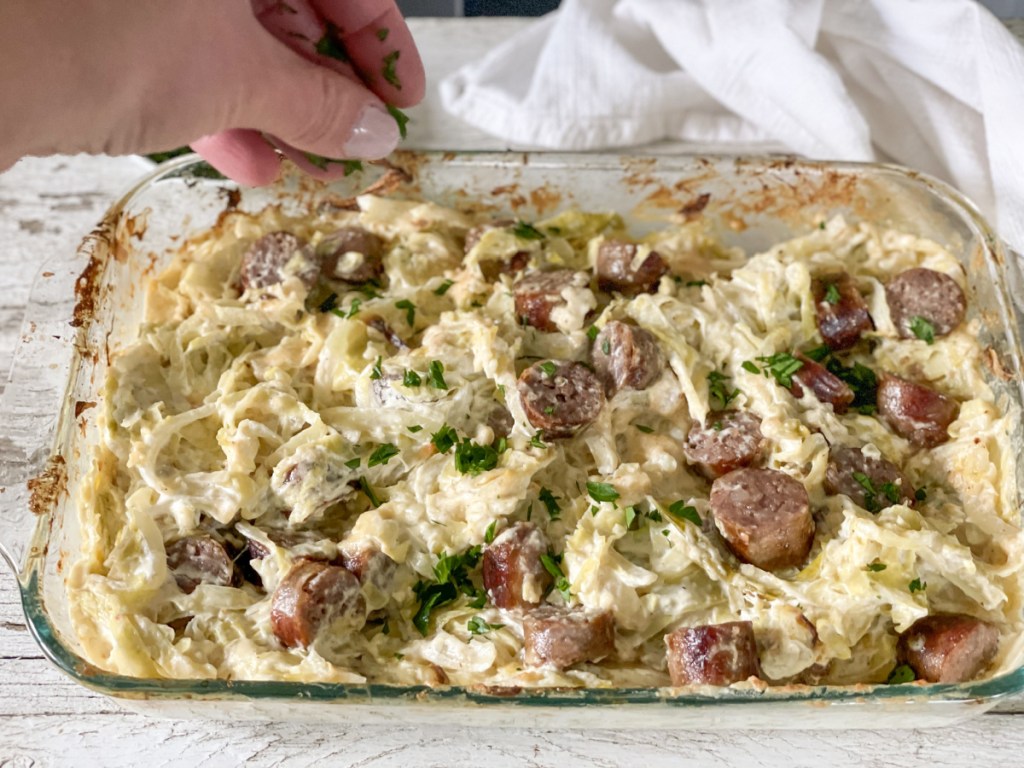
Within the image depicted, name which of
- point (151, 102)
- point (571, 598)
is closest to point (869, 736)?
point (571, 598)

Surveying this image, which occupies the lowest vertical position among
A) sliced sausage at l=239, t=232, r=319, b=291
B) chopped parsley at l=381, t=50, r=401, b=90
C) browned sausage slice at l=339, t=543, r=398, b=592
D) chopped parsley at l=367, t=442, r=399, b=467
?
browned sausage slice at l=339, t=543, r=398, b=592

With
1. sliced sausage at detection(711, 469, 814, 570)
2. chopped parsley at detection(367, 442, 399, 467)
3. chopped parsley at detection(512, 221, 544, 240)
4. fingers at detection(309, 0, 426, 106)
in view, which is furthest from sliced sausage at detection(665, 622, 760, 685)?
fingers at detection(309, 0, 426, 106)

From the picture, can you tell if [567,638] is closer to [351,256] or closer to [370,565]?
[370,565]

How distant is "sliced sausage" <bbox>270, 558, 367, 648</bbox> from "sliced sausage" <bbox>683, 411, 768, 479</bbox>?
36.0 inches

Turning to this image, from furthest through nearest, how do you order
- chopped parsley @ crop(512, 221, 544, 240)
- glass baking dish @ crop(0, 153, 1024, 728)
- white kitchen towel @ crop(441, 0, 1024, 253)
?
1. white kitchen towel @ crop(441, 0, 1024, 253)
2. chopped parsley @ crop(512, 221, 544, 240)
3. glass baking dish @ crop(0, 153, 1024, 728)

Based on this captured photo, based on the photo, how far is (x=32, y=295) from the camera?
290 centimetres

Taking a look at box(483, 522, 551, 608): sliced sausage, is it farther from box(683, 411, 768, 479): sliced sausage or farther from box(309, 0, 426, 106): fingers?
box(309, 0, 426, 106): fingers

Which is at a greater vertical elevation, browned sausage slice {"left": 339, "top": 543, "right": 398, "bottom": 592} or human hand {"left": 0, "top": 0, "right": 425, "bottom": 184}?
human hand {"left": 0, "top": 0, "right": 425, "bottom": 184}

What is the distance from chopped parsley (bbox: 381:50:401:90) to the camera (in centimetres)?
296

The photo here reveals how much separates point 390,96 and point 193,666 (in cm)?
159

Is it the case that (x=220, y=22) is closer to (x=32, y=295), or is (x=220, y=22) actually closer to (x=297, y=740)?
(x=32, y=295)

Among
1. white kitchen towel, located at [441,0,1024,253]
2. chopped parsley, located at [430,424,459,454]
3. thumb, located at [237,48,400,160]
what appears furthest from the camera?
white kitchen towel, located at [441,0,1024,253]

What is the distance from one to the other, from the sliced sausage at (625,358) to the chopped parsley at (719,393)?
0.14 metres

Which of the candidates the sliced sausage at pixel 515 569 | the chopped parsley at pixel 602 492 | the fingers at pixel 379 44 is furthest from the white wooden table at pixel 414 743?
the fingers at pixel 379 44
